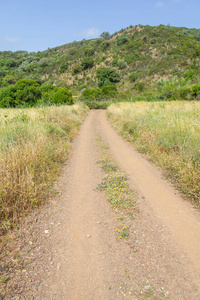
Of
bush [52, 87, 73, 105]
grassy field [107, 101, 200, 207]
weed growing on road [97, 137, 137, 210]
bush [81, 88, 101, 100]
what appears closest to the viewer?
weed growing on road [97, 137, 137, 210]

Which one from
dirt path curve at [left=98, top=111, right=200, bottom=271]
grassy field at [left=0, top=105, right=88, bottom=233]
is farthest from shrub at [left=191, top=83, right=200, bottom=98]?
grassy field at [left=0, top=105, right=88, bottom=233]

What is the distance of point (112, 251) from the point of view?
2.41 meters

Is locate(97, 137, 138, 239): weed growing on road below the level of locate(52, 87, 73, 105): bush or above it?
below

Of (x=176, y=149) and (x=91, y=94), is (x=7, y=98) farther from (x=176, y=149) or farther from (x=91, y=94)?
(x=91, y=94)

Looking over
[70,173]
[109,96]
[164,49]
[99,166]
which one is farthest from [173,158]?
[164,49]

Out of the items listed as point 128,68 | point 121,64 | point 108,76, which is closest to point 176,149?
point 108,76

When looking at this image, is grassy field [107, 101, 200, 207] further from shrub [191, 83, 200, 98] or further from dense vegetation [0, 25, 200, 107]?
dense vegetation [0, 25, 200, 107]

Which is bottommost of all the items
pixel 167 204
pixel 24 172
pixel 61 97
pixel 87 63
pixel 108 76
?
pixel 167 204

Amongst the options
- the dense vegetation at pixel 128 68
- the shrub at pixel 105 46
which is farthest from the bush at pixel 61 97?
the shrub at pixel 105 46

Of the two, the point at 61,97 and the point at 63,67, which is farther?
the point at 63,67

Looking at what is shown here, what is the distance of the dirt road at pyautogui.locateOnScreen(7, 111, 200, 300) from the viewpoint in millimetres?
1933

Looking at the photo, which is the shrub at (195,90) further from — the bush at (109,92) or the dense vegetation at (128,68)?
the bush at (109,92)

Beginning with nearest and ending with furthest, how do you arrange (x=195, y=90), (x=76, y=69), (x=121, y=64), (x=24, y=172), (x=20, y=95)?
(x=24, y=172)
(x=20, y=95)
(x=195, y=90)
(x=121, y=64)
(x=76, y=69)

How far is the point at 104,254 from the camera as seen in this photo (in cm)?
238
